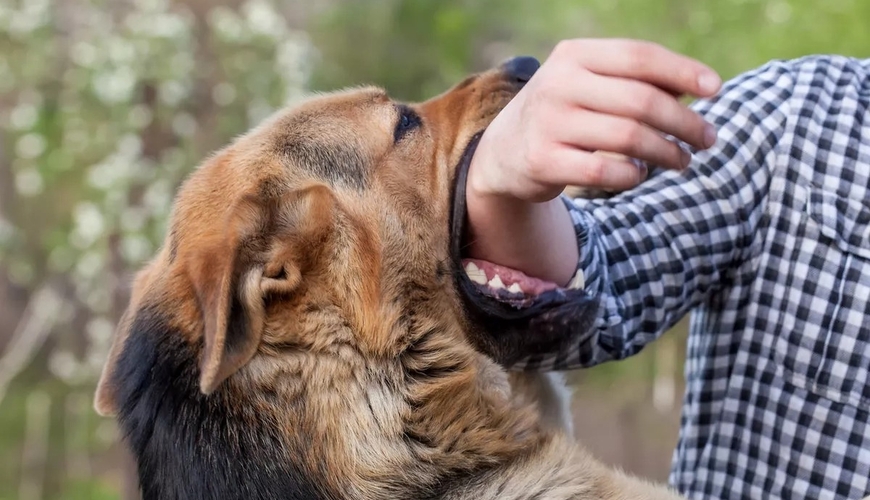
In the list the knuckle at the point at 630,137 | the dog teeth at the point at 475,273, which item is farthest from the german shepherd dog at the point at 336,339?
the knuckle at the point at 630,137

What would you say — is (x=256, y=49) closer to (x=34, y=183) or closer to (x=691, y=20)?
(x=34, y=183)

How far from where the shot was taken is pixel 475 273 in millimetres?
1961

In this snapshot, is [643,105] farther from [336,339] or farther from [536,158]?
[336,339]

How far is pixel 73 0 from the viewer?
5227 mm

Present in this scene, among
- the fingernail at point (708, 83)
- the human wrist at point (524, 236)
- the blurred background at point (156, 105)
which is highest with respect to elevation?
the fingernail at point (708, 83)

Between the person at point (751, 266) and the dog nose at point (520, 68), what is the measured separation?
38 cm

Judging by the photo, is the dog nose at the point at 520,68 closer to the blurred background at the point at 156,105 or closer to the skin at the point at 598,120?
the skin at the point at 598,120

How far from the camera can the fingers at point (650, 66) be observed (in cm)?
126

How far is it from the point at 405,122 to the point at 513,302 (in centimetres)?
57

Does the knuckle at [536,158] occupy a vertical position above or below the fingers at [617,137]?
below

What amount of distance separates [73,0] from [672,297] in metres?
4.67

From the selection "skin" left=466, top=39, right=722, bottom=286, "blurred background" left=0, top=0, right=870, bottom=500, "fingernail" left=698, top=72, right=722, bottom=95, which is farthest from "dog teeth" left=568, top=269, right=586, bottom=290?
"blurred background" left=0, top=0, right=870, bottom=500

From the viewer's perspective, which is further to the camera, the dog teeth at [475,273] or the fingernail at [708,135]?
the dog teeth at [475,273]

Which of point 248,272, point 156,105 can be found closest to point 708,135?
point 248,272
